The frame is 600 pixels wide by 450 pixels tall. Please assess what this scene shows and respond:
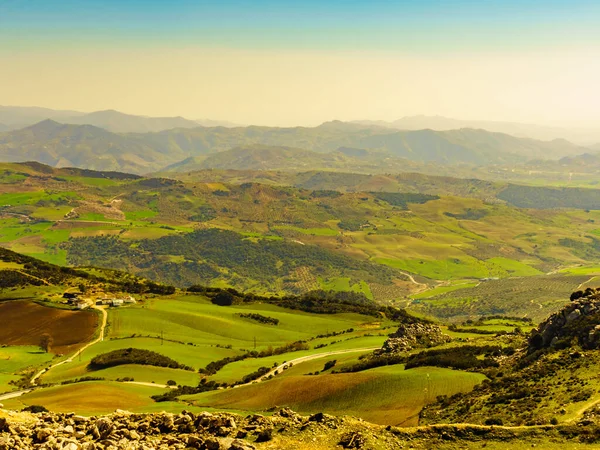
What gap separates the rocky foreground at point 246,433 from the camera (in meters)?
27.5

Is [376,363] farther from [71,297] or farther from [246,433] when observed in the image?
[71,297]

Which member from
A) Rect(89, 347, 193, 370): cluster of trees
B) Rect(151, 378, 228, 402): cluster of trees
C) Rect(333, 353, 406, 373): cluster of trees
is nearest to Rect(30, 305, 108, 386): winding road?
Rect(89, 347, 193, 370): cluster of trees

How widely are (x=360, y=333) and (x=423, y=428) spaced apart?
90178 mm

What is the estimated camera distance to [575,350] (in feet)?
160

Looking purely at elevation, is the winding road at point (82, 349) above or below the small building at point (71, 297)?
below

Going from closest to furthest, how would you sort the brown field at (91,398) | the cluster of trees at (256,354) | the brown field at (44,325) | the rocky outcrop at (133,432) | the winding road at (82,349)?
the rocky outcrop at (133,432), the brown field at (91,398), the winding road at (82,349), the cluster of trees at (256,354), the brown field at (44,325)

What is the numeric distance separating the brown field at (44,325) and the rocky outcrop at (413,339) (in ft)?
237

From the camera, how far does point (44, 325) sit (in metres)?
118

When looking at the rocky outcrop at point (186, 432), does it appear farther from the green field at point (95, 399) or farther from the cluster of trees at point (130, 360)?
the cluster of trees at point (130, 360)

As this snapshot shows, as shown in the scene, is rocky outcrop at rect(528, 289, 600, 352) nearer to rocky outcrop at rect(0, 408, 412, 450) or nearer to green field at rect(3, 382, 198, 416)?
rocky outcrop at rect(0, 408, 412, 450)

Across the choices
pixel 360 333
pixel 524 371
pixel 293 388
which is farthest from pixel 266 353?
pixel 524 371

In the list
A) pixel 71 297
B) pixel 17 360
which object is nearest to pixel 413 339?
pixel 17 360

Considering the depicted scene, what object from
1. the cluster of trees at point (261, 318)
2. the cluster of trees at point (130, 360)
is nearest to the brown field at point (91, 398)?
the cluster of trees at point (130, 360)

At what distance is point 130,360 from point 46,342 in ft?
90.4
